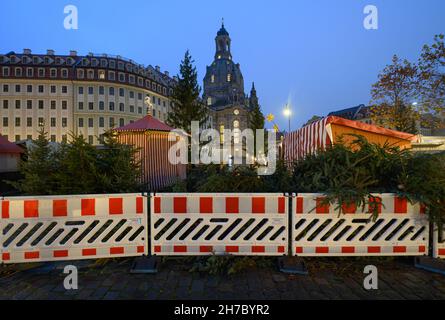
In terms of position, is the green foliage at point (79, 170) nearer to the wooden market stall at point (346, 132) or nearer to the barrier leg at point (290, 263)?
the barrier leg at point (290, 263)

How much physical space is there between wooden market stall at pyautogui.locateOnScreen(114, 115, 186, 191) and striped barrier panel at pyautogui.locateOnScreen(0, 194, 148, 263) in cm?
640

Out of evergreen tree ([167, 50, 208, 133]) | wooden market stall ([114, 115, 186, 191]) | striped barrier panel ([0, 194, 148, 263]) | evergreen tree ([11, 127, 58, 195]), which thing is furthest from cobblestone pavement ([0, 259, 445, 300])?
evergreen tree ([167, 50, 208, 133])

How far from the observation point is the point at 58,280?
372 cm

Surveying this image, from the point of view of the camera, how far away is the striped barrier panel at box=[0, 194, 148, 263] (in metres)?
3.89

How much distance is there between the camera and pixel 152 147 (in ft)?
36.1

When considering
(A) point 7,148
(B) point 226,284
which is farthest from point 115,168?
(A) point 7,148

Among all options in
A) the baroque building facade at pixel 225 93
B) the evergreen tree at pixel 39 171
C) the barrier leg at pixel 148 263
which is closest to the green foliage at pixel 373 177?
the barrier leg at pixel 148 263

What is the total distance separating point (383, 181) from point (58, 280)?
6.07m

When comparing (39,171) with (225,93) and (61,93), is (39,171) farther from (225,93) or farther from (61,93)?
(225,93)

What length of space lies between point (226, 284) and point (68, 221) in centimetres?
282

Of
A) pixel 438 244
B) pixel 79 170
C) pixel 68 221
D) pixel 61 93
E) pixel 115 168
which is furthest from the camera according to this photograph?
pixel 61 93

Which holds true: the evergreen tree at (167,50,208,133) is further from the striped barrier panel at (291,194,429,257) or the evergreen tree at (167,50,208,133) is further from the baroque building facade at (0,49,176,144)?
the baroque building facade at (0,49,176,144)
